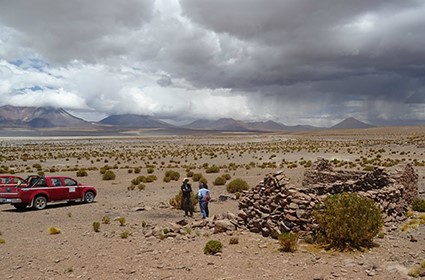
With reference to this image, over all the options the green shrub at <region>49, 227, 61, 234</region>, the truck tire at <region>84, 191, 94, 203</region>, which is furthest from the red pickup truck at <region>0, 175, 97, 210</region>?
the green shrub at <region>49, 227, 61, 234</region>

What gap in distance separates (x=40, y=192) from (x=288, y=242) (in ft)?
48.9

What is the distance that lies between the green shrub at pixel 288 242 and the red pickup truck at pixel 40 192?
47.3ft

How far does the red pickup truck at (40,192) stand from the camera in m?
20.4

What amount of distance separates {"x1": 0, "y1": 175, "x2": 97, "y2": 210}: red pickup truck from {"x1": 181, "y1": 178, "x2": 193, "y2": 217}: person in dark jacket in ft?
24.8

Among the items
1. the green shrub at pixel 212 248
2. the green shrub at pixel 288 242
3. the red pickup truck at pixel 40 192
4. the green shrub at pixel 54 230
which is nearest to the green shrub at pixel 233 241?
the green shrub at pixel 212 248

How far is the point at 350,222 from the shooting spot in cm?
1164

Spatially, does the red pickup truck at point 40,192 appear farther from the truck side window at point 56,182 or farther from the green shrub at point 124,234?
the green shrub at point 124,234

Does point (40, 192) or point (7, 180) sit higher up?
point (7, 180)

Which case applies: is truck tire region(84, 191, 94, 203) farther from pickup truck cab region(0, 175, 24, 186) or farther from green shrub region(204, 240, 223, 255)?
green shrub region(204, 240, 223, 255)

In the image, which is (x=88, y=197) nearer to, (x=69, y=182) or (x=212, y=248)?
(x=69, y=182)

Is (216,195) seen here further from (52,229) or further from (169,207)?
(52,229)

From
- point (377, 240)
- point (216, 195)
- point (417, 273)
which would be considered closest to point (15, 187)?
point (216, 195)

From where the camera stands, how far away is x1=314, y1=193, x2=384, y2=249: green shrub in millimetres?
11648

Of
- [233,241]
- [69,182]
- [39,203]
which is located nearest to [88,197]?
[69,182]
